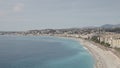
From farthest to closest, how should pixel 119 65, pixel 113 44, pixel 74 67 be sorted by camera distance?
1. pixel 113 44
2. pixel 74 67
3. pixel 119 65

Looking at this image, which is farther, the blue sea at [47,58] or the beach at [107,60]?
the blue sea at [47,58]

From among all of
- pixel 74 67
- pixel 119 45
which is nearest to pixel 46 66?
pixel 74 67

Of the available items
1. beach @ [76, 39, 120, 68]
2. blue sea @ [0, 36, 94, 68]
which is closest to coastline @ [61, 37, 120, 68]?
beach @ [76, 39, 120, 68]

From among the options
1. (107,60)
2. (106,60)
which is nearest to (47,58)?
(106,60)

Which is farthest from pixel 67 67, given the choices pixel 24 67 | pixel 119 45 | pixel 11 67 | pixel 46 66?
pixel 119 45

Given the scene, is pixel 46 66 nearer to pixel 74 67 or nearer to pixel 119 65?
pixel 74 67

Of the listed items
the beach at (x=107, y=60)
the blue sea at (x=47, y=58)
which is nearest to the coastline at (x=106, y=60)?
the beach at (x=107, y=60)

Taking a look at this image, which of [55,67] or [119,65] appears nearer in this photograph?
[119,65]

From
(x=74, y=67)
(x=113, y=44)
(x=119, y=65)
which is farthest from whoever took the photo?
(x=113, y=44)

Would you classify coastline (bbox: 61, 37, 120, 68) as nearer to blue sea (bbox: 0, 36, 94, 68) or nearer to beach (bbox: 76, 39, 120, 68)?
beach (bbox: 76, 39, 120, 68)

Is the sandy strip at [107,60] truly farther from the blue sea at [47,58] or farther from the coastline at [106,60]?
the blue sea at [47,58]
